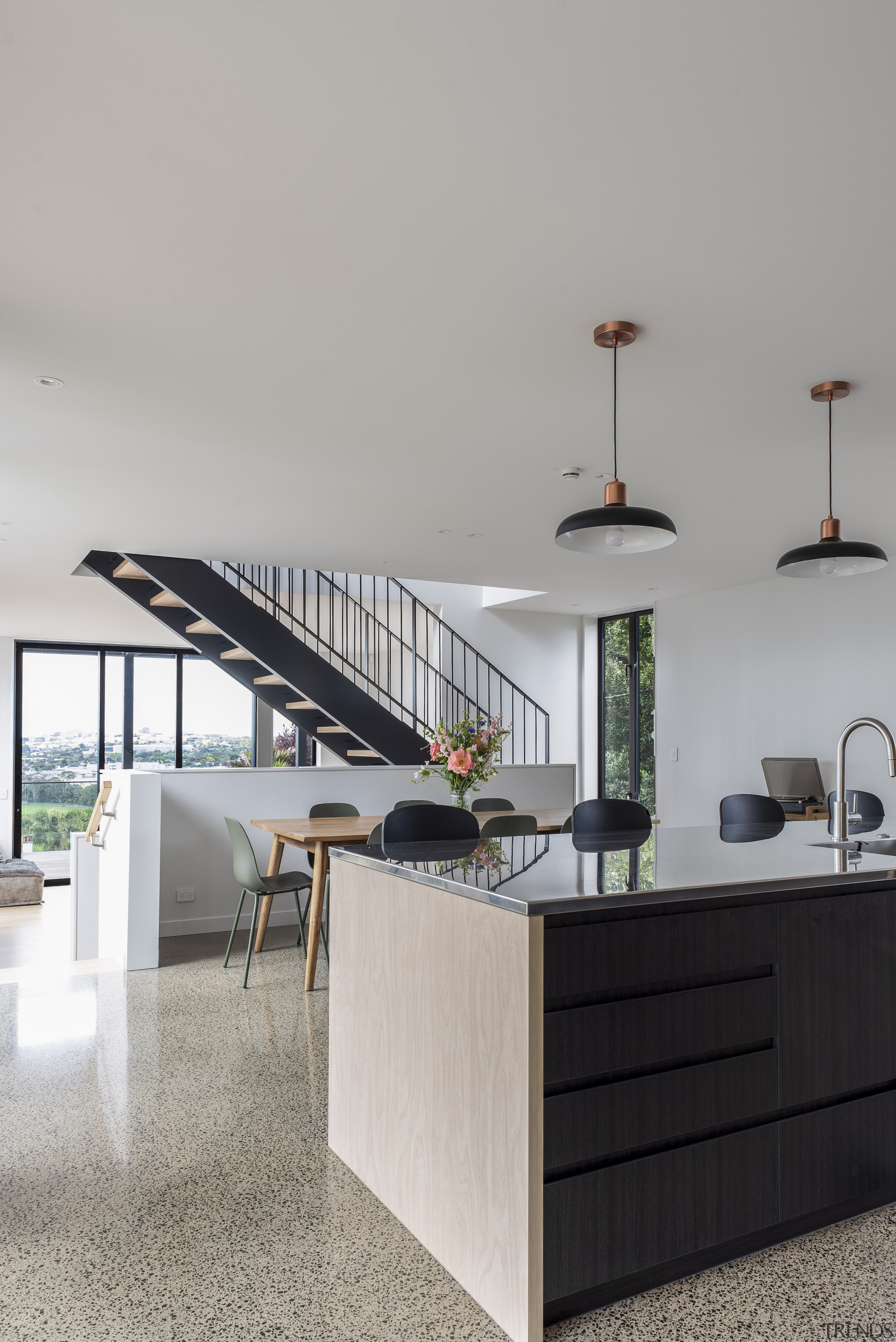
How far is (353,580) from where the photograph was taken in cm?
941

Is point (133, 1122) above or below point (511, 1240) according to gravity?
below

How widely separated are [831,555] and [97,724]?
9753 millimetres

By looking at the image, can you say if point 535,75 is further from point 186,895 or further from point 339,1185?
point 186,895

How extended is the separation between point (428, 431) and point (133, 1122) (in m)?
2.74

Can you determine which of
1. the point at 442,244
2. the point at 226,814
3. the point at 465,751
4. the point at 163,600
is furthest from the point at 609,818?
the point at 163,600

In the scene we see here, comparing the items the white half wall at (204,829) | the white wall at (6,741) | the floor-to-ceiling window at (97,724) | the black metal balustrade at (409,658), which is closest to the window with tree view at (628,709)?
the black metal balustrade at (409,658)

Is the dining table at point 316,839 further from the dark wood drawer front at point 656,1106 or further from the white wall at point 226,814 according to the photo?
the dark wood drawer front at point 656,1106

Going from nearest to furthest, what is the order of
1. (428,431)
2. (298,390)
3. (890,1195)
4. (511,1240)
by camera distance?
(511,1240)
(890,1195)
(298,390)
(428,431)

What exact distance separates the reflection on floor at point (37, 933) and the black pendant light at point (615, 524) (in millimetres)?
4741

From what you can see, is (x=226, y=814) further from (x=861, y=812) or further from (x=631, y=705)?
(x=631, y=705)

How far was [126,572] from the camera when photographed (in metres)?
6.39

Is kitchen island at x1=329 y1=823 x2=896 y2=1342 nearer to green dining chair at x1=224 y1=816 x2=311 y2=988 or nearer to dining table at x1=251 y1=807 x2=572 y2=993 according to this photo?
dining table at x1=251 y1=807 x2=572 y2=993

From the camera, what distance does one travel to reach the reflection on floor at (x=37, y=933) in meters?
6.65

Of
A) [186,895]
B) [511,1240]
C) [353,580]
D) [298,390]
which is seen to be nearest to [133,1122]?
[511,1240]
